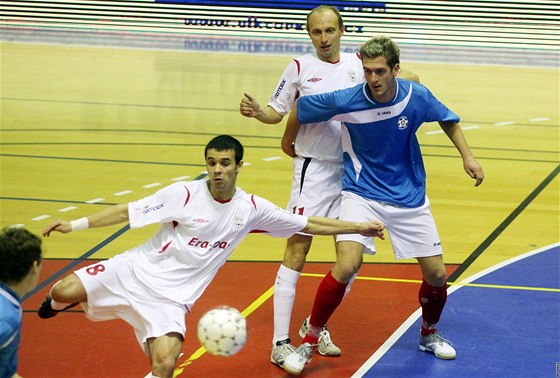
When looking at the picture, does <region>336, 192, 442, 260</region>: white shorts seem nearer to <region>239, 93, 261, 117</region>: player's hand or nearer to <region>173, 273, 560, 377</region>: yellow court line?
<region>239, 93, 261, 117</region>: player's hand

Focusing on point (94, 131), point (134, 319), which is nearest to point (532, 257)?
point (134, 319)

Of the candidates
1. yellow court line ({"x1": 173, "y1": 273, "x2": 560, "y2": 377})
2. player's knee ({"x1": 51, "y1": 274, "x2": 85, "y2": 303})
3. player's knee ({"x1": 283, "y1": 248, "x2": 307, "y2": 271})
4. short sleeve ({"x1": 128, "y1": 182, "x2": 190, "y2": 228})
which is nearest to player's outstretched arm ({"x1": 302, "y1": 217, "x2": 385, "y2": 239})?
player's knee ({"x1": 283, "y1": 248, "x2": 307, "y2": 271})

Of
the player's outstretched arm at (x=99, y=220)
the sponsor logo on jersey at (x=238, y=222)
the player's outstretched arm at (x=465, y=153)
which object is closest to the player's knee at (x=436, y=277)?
the player's outstretched arm at (x=465, y=153)

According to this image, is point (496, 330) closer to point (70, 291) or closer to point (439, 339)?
point (439, 339)

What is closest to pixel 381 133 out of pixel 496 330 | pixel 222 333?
pixel 496 330

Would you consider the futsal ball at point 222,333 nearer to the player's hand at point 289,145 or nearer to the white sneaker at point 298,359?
the white sneaker at point 298,359

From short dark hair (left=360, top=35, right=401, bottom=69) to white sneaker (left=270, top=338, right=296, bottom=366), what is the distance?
193 cm

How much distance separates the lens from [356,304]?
8094mm

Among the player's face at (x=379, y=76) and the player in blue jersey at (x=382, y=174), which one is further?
the player in blue jersey at (x=382, y=174)

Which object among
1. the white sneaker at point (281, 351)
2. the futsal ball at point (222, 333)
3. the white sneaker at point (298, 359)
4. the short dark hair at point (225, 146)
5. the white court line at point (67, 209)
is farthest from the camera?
the white court line at point (67, 209)

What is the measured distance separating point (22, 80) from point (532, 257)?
1166 cm

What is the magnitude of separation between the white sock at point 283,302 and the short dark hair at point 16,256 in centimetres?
259

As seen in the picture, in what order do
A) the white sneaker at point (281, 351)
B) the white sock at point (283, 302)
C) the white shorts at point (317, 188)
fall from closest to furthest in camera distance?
1. the white sneaker at point (281, 351)
2. the white sock at point (283, 302)
3. the white shorts at point (317, 188)

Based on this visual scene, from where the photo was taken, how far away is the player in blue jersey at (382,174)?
22.0 ft
